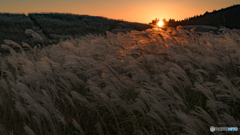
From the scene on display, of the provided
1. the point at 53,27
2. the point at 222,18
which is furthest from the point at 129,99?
the point at 222,18

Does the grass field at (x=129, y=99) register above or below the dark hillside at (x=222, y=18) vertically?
below

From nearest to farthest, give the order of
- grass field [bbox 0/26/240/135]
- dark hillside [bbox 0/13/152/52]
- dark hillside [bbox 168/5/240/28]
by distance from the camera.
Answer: grass field [bbox 0/26/240/135] → dark hillside [bbox 0/13/152/52] → dark hillside [bbox 168/5/240/28]

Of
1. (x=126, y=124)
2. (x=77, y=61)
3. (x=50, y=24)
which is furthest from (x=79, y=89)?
(x=50, y=24)

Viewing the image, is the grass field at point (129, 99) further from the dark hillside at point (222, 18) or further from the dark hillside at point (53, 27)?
the dark hillside at point (222, 18)

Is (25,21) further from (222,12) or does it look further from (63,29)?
(222,12)

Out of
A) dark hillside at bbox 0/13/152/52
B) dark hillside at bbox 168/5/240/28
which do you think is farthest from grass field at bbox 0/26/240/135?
dark hillside at bbox 168/5/240/28

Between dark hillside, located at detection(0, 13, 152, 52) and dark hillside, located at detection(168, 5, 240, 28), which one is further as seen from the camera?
dark hillside, located at detection(168, 5, 240, 28)

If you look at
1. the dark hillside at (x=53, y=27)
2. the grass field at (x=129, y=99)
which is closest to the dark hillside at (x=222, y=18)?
the dark hillside at (x=53, y=27)

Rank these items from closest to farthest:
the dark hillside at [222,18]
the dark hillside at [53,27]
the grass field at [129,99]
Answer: the grass field at [129,99] < the dark hillside at [53,27] < the dark hillside at [222,18]

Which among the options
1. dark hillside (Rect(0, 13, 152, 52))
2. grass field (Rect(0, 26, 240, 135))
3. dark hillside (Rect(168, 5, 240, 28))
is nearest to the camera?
grass field (Rect(0, 26, 240, 135))

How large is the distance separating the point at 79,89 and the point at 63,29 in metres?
17.4

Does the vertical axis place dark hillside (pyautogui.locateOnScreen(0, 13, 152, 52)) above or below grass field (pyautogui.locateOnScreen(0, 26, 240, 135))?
above

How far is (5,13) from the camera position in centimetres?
2169

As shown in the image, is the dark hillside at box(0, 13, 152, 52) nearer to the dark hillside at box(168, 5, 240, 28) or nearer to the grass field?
the dark hillside at box(168, 5, 240, 28)
